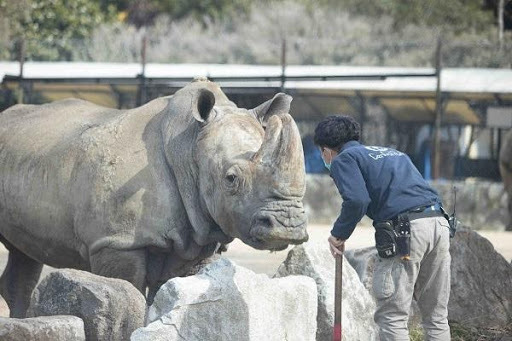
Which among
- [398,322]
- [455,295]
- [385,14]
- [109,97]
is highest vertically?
[398,322]

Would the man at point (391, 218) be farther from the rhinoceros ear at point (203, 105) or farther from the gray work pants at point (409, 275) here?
the rhinoceros ear at point (203, 105)

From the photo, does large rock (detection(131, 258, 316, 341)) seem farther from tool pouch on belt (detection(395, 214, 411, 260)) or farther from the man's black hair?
the man's black hair

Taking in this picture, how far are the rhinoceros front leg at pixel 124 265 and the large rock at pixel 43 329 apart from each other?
171cm

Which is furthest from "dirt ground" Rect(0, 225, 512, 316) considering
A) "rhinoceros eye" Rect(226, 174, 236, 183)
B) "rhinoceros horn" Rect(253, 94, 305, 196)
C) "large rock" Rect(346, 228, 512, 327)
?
"rhinoceros horn" Rect(253, 94, 305, 196)

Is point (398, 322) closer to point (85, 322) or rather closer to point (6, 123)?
point (85, 322)

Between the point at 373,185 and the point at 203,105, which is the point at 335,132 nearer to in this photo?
the point at 373,185

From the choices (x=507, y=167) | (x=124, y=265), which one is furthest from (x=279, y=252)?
(x=124, y=265)

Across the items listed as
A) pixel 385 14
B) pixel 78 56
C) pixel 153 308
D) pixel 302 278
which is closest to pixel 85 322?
pixel 153 308

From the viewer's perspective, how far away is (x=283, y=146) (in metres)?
8.14

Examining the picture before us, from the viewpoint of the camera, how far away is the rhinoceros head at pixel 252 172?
26.7ft

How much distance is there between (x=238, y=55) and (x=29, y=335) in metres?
24.1

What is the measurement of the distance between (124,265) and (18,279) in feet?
7.43

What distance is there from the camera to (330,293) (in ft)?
27.6

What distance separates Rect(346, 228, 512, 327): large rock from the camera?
33.0ft
